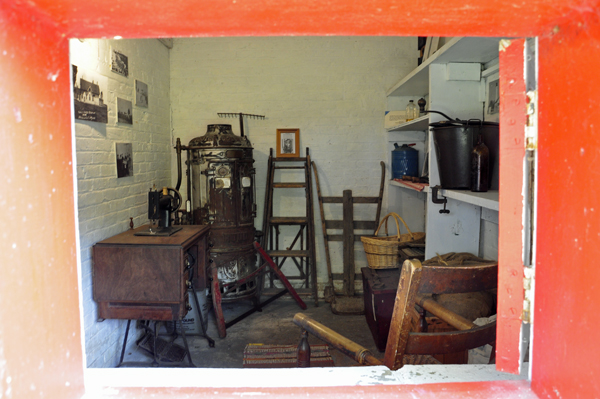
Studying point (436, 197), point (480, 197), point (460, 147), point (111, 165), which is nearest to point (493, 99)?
point (460, 147)

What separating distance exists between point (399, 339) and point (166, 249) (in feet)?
5.99

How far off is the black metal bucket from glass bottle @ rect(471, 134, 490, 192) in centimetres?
5

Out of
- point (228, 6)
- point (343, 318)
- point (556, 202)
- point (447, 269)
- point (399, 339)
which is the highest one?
point (228, 6)

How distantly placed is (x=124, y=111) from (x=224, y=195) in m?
1.15

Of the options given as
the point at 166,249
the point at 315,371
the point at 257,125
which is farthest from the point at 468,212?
the point at 257,125

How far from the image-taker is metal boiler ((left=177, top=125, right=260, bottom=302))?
153 inches

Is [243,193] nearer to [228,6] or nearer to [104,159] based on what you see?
[104,159]

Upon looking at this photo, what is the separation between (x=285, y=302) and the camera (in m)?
4.48

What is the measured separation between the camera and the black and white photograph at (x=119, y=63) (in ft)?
10.2

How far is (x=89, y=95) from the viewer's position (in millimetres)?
2748

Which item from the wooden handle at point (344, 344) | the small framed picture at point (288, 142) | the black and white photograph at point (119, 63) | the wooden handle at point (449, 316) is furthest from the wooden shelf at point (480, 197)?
the black and white photograph at point (119, 63)

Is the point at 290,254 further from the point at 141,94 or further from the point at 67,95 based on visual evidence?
the point at 67,95

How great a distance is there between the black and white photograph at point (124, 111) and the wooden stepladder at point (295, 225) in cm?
157

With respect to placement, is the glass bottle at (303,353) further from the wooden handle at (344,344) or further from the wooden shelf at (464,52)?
the wooden shelf at (464,52)
